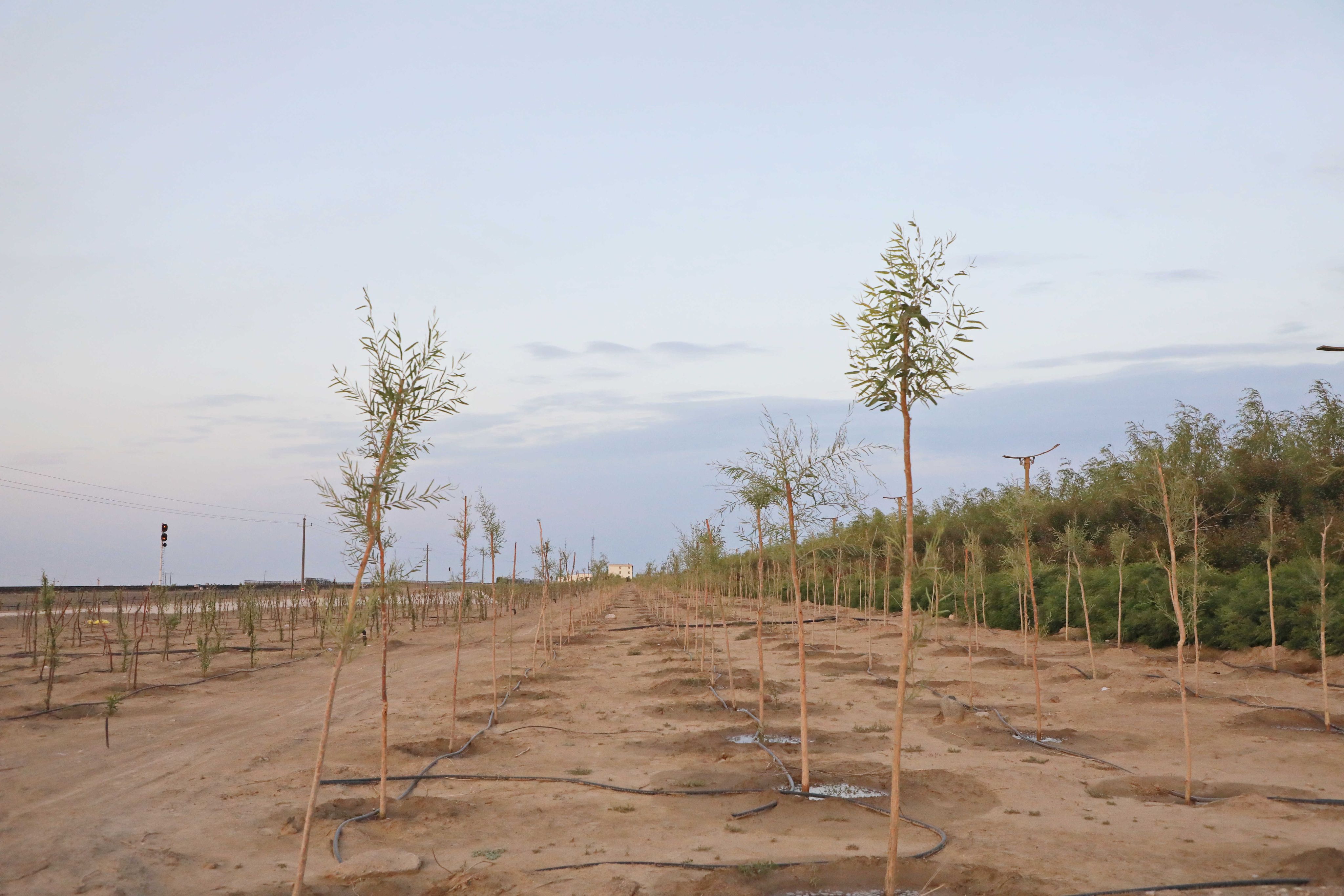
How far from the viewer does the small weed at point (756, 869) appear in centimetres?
711

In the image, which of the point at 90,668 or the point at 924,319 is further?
the point at 90,668

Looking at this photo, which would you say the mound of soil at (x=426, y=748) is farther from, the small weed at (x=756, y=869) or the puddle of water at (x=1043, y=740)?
the puddle of water at (x=1043, y=740)

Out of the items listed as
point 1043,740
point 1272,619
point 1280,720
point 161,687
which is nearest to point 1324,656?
point 1280,720

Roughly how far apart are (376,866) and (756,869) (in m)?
3.11

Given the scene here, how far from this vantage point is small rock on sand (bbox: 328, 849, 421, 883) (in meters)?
7.17

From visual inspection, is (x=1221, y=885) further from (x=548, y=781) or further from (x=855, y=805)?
(x=548, y=781)

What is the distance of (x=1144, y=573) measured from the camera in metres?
23.9

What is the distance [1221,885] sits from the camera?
21.4 ft

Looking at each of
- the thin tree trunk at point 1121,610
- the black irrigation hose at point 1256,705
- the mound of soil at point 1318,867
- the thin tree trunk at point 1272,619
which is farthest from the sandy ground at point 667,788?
the thin tree trunk at point 1121,610

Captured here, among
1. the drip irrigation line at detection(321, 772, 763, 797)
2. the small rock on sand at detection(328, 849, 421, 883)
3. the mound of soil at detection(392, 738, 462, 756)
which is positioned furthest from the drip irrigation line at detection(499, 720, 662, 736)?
the small rock on sand at detection(328, 849, 421, 883)

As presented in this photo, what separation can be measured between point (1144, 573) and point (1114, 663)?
4.15m

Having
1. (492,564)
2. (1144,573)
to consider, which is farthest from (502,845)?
(1144,573)

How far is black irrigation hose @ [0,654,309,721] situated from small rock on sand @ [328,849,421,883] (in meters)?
10.1

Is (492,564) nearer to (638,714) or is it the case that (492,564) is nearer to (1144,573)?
(638,714)
